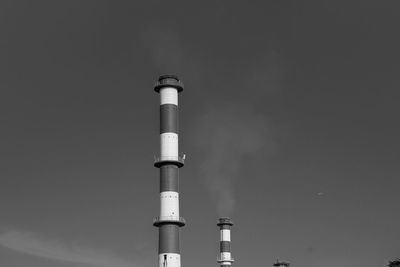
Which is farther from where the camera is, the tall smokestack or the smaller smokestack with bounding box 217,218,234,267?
the smaller smokestack with bounding box 217,218,234,267

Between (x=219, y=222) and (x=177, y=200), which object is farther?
(x=219, y=222)

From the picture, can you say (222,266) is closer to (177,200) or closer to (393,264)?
(393,264)

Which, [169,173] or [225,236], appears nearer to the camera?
[169,173]

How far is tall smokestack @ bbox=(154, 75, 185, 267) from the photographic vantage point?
61.6m

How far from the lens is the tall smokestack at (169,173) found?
61562 millimetres

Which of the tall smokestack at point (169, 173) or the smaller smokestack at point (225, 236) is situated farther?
the smaller smokestack at point (225, 236)

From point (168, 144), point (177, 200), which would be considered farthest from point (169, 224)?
point (168, 144)

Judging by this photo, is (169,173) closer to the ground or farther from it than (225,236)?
closer to the ground

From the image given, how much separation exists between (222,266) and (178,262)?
137ft

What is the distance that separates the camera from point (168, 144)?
64.2 metres

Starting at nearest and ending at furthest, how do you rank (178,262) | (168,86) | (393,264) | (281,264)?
(178,262) → (168,86) → (393,264) → (281,264)

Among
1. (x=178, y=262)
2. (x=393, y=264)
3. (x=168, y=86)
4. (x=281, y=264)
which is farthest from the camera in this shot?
(x=281, y=264)

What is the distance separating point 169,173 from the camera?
63.3m

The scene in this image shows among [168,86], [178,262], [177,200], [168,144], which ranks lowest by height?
[178,262]
